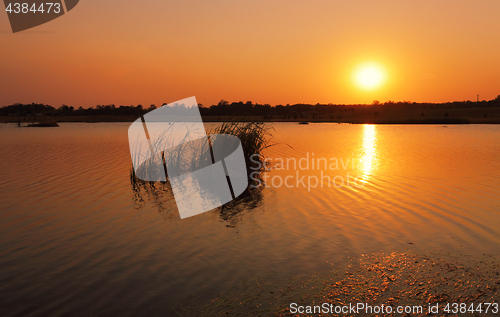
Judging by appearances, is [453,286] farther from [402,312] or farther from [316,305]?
[316,305]

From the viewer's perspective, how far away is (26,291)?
18.6ft

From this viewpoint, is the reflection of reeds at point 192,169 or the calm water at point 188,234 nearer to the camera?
the calm water at point 188,234

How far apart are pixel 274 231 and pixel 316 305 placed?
349 centimetres

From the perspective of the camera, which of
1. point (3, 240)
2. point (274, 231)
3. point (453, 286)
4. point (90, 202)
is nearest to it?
point (453, 286)

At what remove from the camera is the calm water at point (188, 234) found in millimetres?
5719

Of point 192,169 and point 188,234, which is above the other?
point 192,169

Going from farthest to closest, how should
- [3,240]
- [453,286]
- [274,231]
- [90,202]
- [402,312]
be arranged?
[90,202] < [274,231] < [3,240] < [453,286] < [402,312]

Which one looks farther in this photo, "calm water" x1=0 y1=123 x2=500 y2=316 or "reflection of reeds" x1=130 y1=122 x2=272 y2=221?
"reflection of reeds" x1=130 y1=122 x2=272 y2=221

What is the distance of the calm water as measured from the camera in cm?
572

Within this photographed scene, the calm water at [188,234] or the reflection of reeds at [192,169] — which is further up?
the reflection of reeds at [192,169]

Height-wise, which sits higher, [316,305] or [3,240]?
A: [3,240]

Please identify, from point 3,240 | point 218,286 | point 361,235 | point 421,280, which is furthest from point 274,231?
point 3,240

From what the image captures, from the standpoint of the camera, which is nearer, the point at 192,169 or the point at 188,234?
the point at 188,234

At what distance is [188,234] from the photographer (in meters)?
8.48
